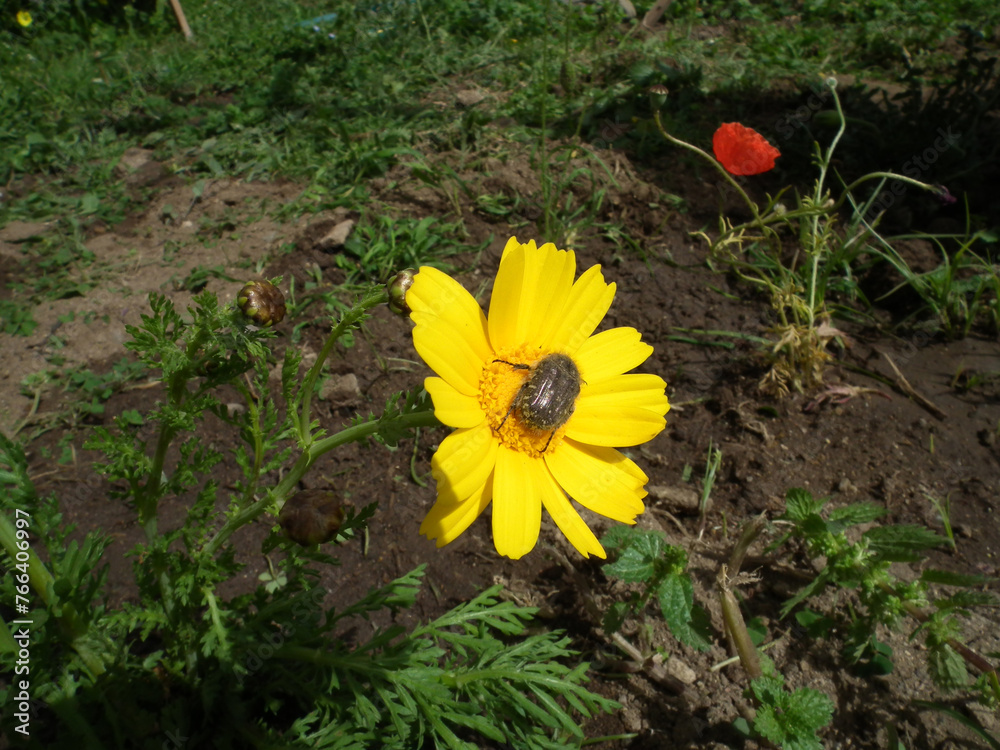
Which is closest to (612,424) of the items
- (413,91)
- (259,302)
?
(259,302)

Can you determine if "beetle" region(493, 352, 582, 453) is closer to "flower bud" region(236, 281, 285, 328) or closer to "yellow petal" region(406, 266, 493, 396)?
"yellow petal" region(406, 266, 493, 396)

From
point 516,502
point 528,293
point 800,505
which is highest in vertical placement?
point 528,293

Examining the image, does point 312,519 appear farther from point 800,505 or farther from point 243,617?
point 800,505

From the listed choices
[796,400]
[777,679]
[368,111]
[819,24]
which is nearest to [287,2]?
[368,111]

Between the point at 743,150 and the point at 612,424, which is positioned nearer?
the point at 612,424

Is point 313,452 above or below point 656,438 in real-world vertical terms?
above

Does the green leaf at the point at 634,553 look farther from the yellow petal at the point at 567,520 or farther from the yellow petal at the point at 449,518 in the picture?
the yellow petal at the point at 449,518

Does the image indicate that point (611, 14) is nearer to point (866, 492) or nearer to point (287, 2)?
point (287, 2)
